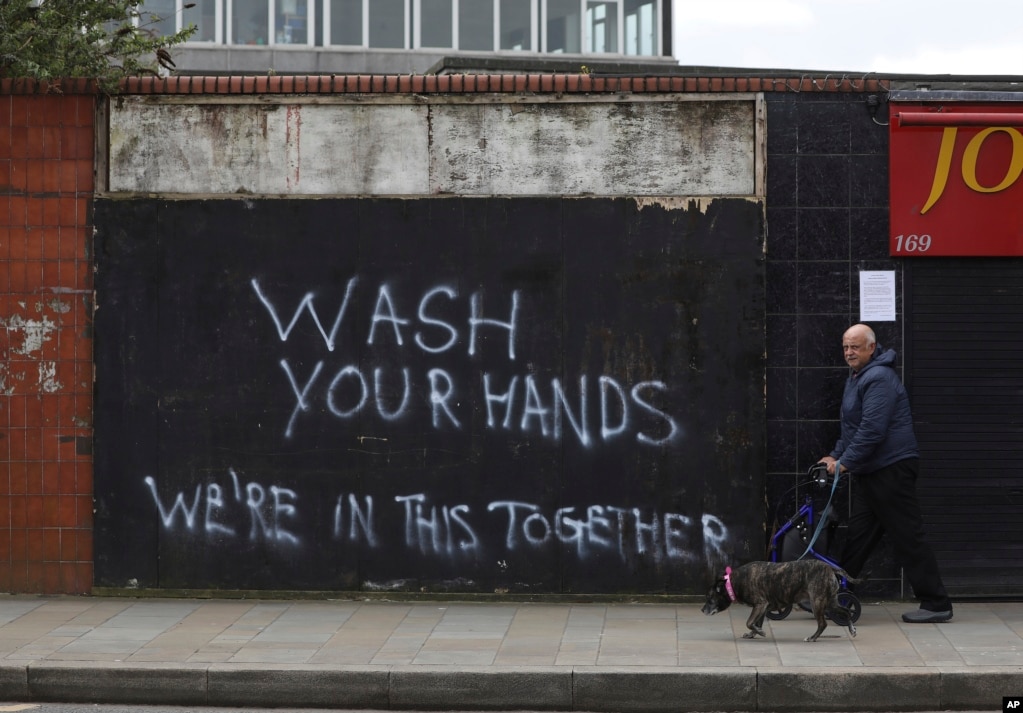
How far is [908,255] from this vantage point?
28.9 feet

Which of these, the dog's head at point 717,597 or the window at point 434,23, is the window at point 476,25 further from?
the dog's head at point 717,597

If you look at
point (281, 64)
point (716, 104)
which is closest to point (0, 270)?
point (716, 104)

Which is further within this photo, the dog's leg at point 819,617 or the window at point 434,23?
the window at point 434,23

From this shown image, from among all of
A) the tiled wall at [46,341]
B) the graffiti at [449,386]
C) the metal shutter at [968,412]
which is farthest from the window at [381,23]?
the metal shutter at [968,412]

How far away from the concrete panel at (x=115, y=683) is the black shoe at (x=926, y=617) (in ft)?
14.0

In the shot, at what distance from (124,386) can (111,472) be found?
1.98 ft

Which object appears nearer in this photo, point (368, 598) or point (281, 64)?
point (368, 598)

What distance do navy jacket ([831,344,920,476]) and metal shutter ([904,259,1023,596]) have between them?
2.23ft

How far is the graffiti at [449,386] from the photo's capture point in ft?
29.2

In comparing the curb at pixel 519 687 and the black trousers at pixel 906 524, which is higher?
the black trousers at pixel 906 524

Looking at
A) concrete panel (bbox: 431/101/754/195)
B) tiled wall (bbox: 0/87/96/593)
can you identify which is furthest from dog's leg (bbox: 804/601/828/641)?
tiled wall (bbox: 0/87/96/593)

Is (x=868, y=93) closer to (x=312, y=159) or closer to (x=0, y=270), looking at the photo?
(x=312, y=159)

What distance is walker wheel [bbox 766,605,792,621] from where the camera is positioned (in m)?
7.87

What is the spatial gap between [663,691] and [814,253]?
3.47 meters
